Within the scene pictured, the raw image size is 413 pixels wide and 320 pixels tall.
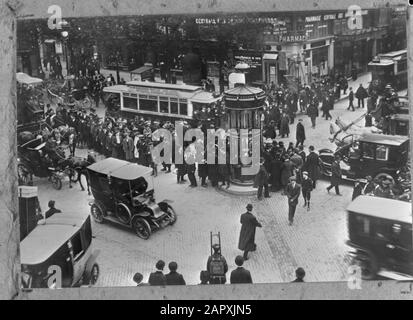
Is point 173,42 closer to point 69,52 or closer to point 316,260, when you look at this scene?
point 69,52

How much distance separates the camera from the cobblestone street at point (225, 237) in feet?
22.5

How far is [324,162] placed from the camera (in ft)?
23.9

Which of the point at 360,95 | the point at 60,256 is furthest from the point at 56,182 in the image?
the point at 360,95

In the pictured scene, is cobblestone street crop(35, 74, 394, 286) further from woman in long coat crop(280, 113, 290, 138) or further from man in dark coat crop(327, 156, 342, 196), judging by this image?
woman in long coat crop(280, 113, 290, 138)

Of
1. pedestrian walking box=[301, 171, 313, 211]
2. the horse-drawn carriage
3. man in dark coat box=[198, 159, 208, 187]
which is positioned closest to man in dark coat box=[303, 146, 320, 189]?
pedestrian walking box=[301, 171, 313, 211]

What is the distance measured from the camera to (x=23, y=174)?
7113 millimetres

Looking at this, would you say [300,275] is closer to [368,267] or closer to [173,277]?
[368,267]

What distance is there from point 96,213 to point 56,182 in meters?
0.72

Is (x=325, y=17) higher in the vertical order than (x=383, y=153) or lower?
higher

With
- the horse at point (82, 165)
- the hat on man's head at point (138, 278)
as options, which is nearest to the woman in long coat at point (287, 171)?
the hat on man's head at point (138, 278)

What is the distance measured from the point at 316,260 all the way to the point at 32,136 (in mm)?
4001
